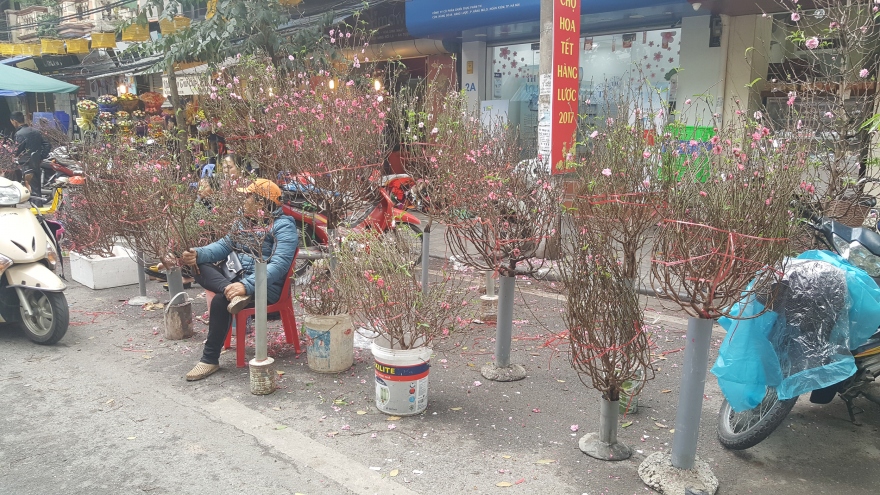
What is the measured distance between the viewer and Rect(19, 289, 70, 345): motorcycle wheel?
17.7 feet

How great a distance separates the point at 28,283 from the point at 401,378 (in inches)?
144

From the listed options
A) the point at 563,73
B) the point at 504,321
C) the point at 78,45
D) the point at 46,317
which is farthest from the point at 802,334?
the point at 78,45

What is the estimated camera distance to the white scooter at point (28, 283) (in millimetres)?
5422

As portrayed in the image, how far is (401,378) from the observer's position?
3949mm

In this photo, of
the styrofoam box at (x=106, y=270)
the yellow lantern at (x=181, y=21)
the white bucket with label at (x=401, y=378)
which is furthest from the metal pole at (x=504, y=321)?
the yellow lantern at (x=181, y=21)

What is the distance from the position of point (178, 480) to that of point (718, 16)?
9.44 meters

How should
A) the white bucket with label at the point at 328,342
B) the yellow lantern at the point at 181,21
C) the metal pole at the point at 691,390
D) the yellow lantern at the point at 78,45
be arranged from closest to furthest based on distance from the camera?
1. the metal pole at the point at 691,390
2. the white bucket with label at the point at 328,342
3. the yellow lantern at the point at 181,21
4. the yellow lantern at the point at 78,45

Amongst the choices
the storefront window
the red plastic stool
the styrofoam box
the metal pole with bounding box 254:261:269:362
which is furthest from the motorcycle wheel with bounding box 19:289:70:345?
the storefront window

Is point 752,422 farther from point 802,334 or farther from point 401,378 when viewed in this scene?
point 401,378

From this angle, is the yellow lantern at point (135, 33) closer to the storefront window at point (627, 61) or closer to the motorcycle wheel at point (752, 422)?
the storefront window at point (627, 61)

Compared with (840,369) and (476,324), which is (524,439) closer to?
(840,369)

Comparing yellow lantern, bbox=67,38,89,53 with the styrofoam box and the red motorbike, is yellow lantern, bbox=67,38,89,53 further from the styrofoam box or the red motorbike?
the red motorbike

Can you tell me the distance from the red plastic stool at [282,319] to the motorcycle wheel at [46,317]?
1479mm

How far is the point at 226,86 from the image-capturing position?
8711 millimetres
